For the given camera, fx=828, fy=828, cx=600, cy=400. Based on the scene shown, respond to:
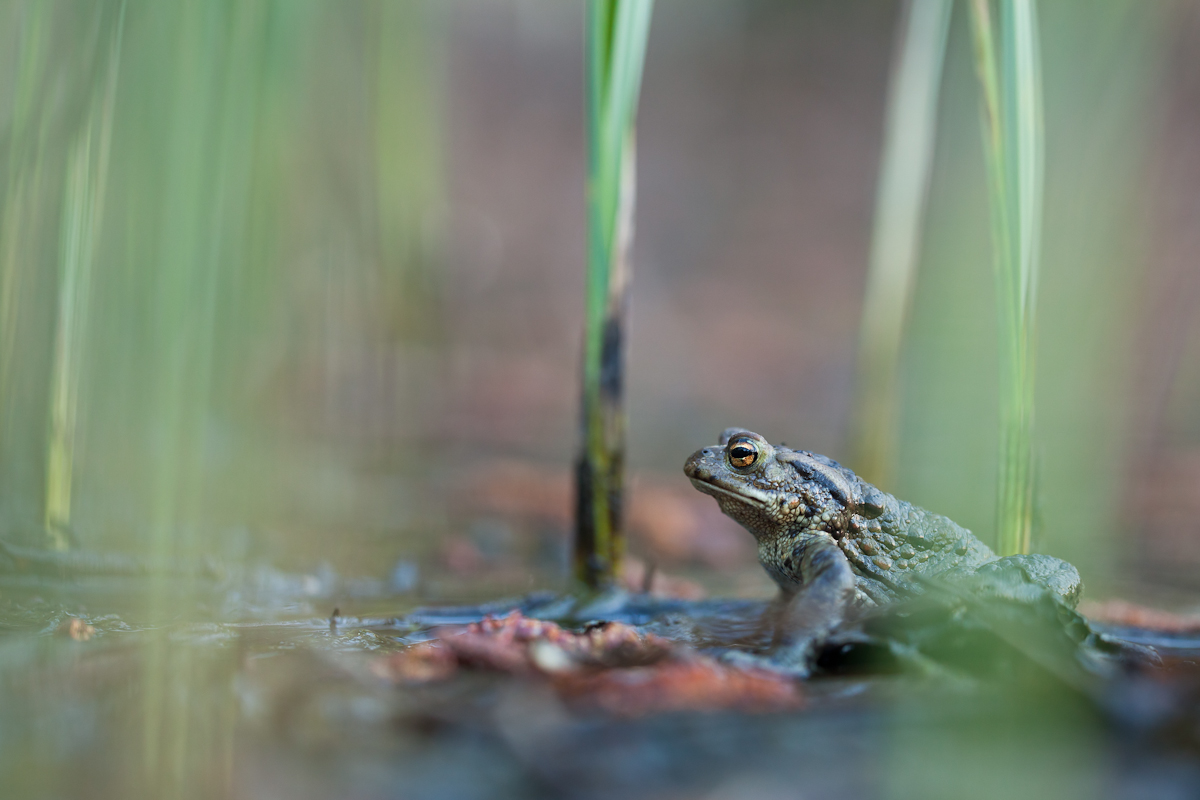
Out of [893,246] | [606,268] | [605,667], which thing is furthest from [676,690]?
[893,246]

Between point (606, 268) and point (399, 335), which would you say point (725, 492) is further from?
point (399, 335)

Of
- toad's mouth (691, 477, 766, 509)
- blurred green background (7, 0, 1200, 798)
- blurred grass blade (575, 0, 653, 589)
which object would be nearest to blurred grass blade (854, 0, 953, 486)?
blurred green background (7, 0, 1200, 798)

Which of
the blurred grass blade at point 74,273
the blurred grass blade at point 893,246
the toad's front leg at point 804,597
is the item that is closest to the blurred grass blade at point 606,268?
the toad's front leg at point 804,597

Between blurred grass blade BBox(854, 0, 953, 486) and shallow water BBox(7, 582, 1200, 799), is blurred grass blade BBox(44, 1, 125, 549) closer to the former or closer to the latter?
shallow water BBox(7, 582, 1200, 799)

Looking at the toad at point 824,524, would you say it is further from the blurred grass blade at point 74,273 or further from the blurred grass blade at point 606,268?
the blurred grass blade at point 74,273

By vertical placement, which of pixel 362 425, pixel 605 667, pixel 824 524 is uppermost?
pixel 824 524

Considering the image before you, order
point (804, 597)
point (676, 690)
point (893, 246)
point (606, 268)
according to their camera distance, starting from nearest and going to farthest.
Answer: point (676, 690)
point (804, 597)
point (606, 268)
point (893, 246)
